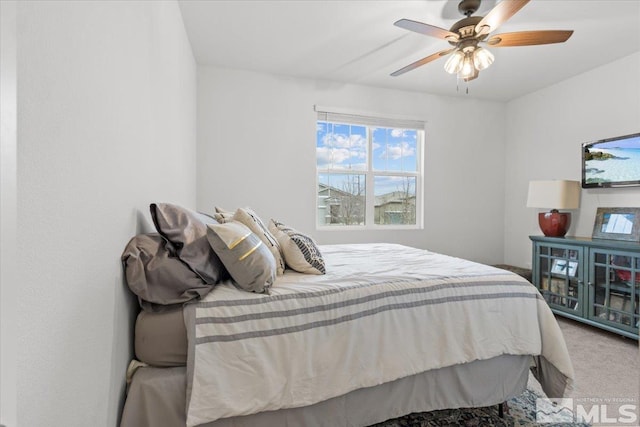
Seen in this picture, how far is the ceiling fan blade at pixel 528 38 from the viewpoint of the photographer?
200 cm

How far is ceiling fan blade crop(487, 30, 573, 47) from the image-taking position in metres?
2.00

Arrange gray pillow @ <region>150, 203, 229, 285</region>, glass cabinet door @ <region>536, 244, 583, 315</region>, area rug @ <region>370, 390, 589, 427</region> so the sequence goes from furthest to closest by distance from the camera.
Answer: glass cabinet door @ <region>536, 244, 583, 315</region> → area rug @ <region>370, 390, 589, 427</region> → gray pillow @ <region>150, 203, 229, 285</region>

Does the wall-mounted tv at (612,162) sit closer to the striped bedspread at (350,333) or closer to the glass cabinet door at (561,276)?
the glass cabinet door at (561,276)

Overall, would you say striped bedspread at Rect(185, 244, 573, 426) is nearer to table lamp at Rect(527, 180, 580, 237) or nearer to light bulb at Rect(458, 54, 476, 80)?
light bulb at Rect(458, 54, 476, 80)

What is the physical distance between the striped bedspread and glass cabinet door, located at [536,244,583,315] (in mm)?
1881

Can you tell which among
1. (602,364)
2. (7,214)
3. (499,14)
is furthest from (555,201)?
(7,214)

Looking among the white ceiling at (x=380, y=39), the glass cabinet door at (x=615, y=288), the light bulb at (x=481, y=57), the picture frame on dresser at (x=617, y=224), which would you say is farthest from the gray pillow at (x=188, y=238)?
the picture frame on dresser at (x=617, y=224)

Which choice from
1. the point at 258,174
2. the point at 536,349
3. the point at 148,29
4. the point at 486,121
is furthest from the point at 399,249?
the point at 486,121

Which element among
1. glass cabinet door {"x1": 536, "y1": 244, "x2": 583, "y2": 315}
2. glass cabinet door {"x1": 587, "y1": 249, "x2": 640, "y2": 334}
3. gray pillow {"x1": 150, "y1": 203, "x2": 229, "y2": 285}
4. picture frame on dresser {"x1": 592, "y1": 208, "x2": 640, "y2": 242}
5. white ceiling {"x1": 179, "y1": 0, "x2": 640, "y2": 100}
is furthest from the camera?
glass cabinet door {"x1": 536, "y1": 244, "x2": 583, "y2": 315}

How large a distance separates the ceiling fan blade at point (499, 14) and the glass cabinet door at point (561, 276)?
2.34 metres

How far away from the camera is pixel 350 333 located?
141cm

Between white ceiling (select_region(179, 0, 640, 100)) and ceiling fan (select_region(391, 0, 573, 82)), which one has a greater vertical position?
white ceiling (select_region(179, 0, 640, 100))

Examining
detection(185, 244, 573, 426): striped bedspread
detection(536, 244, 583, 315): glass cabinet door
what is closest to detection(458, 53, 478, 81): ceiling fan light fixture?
detection(185, 244, 573, 426): striped bedspread

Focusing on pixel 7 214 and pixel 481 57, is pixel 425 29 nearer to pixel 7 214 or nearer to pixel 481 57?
pixel 481 57
